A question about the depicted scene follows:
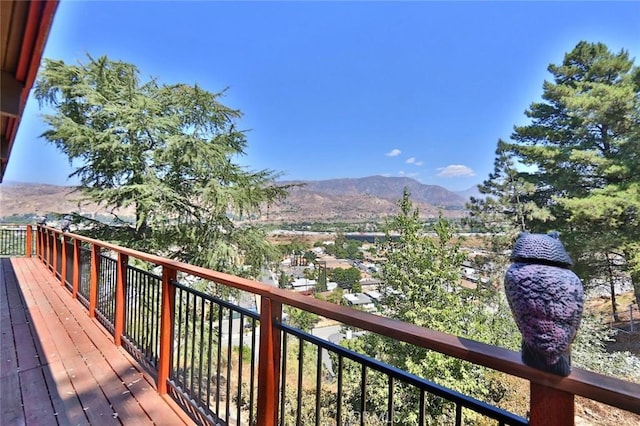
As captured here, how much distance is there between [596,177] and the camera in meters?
12.8

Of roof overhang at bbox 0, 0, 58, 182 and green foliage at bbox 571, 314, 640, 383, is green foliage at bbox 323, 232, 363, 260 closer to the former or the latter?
green foliage at bbox 571, 314, 640, 383

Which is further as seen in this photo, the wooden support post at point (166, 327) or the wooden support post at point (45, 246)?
the wooden support post at point (45, 246)

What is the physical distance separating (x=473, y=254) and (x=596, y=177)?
546cm

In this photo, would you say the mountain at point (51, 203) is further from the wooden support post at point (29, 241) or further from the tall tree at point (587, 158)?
the tall tree at point (587, 158)

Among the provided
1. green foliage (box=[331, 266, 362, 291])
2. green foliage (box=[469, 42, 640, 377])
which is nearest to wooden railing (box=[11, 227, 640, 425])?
green foliage (box=[469, 42, 640, 377])

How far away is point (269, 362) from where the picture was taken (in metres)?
1.45

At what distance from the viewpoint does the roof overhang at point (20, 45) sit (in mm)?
968

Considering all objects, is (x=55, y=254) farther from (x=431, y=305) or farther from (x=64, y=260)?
(x=431, y=305)

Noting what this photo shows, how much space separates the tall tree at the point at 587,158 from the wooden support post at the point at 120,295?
13917 mm

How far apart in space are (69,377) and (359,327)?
250cm

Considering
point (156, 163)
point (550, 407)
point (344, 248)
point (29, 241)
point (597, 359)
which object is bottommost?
point (597, 359)

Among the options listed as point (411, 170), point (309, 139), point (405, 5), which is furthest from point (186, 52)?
point (411, 170)

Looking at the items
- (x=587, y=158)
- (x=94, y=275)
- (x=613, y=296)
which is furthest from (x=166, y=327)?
(x=613, y=296)

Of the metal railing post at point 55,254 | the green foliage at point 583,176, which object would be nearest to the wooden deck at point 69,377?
the metal railing post at point 55,254
